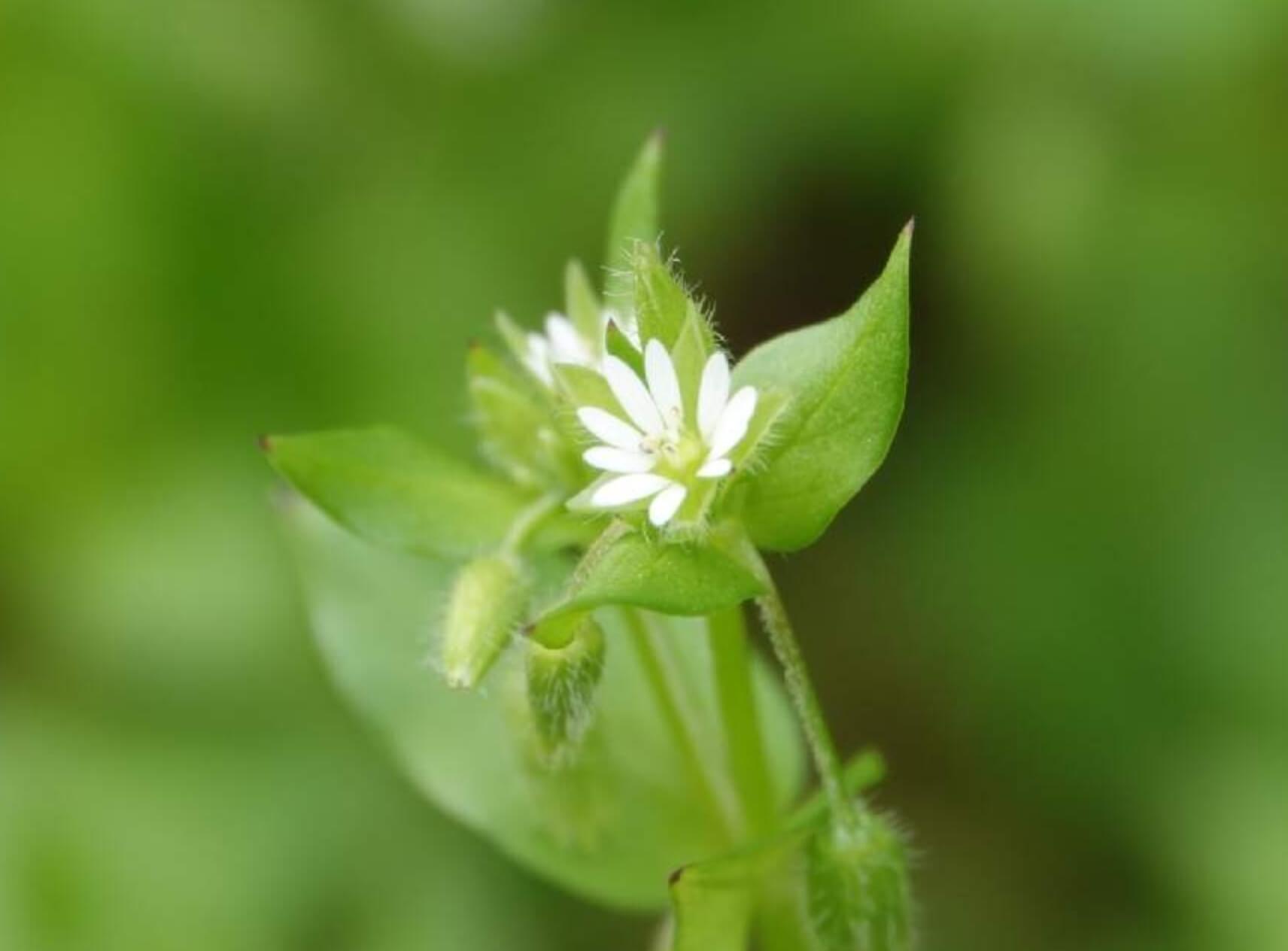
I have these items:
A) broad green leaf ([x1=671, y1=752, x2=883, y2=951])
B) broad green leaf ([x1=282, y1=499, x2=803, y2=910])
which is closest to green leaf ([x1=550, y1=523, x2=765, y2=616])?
broad green leaf ([x1=671, y1=752, x2=883, y2=951])

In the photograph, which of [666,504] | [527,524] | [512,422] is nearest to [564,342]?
[512,422]

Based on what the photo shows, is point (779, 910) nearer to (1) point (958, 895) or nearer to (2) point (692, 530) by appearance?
(2) point (692, 530)

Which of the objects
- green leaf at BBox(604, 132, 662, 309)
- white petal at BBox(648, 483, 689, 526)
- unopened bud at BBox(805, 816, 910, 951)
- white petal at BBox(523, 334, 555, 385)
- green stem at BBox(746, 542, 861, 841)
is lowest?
unopened bud at BBox(805, 816, 910, 951)

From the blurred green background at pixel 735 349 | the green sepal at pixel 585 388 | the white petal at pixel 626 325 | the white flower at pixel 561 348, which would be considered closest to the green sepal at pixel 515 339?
the white flower at pixel 561 348

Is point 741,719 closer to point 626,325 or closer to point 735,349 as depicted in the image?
point 626,325

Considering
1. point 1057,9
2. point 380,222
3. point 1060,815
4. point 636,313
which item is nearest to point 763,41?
point 1057,9

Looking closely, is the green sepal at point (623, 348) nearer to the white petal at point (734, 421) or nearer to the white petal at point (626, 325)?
the white petal at point (626, 325)

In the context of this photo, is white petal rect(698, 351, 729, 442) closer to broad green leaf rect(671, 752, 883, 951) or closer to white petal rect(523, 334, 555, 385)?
white petal rect(523, 334, 555, 385)
